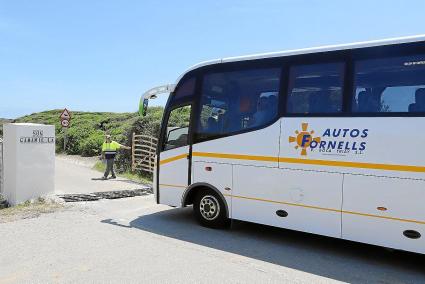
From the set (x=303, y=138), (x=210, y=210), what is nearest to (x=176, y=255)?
(x=210, y=210)

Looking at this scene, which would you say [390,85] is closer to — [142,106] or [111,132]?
[142,106]

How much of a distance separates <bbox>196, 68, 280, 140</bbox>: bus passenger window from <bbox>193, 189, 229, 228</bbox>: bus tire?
117 cm

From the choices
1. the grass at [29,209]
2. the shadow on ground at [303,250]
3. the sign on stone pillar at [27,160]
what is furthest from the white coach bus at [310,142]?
the sign on stone pillar at [27,160]

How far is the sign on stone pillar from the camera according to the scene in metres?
10.5

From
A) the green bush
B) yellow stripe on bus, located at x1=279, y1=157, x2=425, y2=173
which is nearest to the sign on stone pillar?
the green bush

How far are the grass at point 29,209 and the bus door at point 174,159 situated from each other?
9.00ft

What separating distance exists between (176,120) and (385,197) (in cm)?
484

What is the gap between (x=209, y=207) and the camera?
8.66m

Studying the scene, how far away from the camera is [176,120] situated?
378 inches

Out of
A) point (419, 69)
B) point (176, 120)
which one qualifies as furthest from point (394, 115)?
point (176, 120)

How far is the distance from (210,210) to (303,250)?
2.12 m

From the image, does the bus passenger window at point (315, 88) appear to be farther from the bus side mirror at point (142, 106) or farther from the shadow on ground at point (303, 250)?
the bus side mirror at point (142, 106)

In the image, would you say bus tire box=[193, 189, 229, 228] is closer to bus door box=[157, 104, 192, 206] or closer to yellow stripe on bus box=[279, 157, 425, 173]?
bus door box=[157, 104, 192, 206]

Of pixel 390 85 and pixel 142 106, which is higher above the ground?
pixel 390 85
